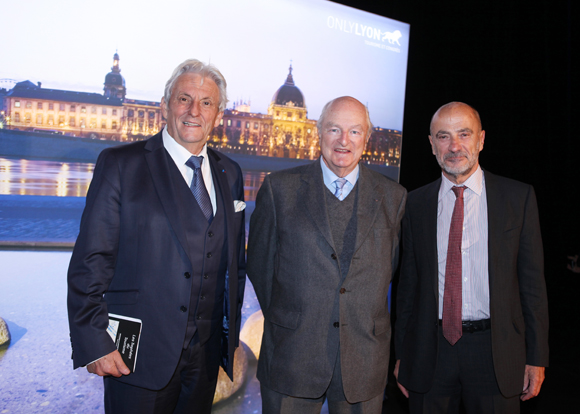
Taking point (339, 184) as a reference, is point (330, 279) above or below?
below

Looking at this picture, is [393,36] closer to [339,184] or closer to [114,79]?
[114,79]

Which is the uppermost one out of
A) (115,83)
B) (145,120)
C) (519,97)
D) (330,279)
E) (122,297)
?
(519,97)

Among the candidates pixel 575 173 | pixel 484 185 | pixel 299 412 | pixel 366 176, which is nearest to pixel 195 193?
pixel 366 176

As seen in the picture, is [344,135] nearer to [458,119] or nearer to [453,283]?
[458,119]

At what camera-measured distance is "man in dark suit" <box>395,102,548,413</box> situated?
1.68 meters

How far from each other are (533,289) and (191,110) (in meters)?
1.67

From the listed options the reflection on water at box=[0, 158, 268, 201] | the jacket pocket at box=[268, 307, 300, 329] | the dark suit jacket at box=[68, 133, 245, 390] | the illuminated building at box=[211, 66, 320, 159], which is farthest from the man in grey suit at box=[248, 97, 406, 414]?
the reflection on water at box=[0, 158, 268, 201]

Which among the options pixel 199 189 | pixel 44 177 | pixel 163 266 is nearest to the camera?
pixel 163 266

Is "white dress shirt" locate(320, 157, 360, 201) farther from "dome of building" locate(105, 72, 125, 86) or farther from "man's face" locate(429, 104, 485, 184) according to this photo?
"dome of building" locate(105, 72, 125, 86)

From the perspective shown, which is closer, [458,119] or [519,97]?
[458,119]

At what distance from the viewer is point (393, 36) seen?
11.7 ft

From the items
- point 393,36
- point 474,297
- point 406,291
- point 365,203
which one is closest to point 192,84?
point 365,203

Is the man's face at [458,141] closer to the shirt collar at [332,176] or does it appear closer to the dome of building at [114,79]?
the shirt collar at [332,176]

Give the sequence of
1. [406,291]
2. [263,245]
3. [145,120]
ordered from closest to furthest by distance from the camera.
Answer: [263,245] < [406,291] < [145,120]
